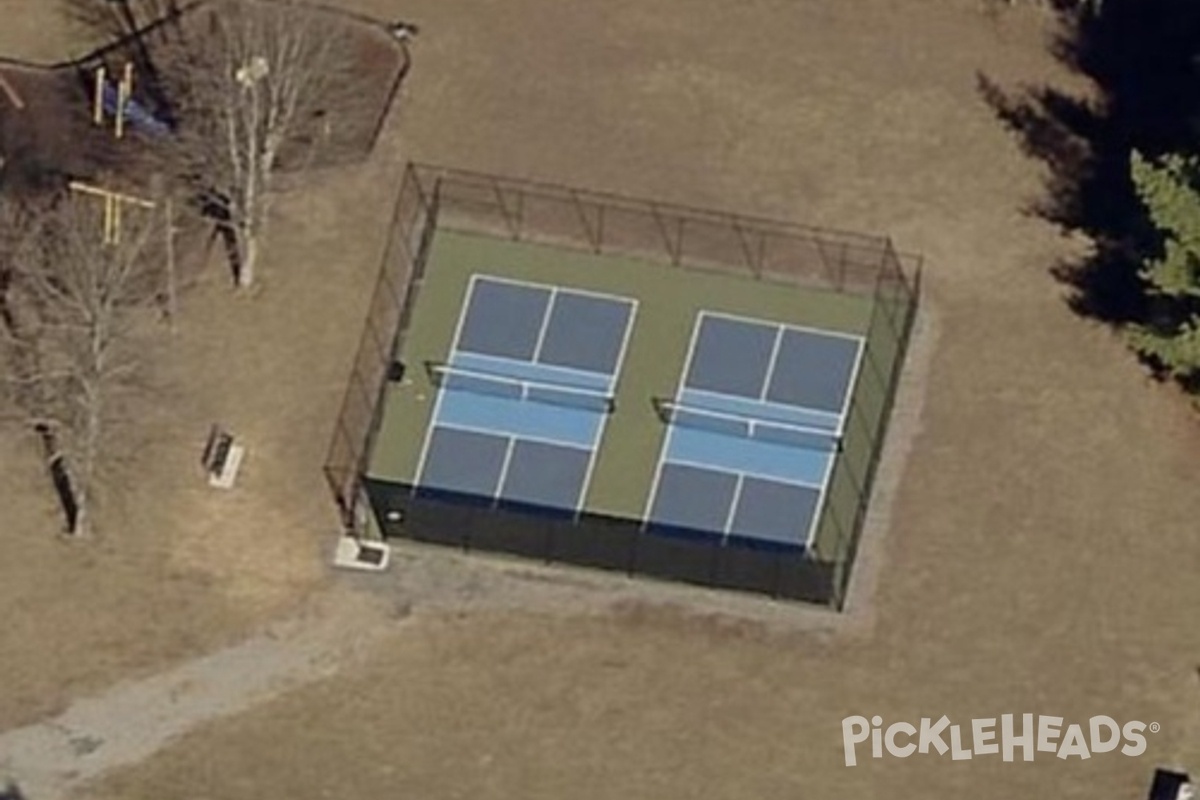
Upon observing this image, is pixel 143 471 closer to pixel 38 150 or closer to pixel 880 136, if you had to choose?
pixel 38 150

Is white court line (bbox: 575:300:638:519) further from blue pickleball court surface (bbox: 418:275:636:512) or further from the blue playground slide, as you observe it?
the blue playground slide

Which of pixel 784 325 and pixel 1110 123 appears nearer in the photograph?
pixel 784 325

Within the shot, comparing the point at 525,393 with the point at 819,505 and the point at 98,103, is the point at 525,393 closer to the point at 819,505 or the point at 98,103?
the point at 819,505

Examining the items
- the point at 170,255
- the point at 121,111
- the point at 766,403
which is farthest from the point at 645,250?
the point at 121,111

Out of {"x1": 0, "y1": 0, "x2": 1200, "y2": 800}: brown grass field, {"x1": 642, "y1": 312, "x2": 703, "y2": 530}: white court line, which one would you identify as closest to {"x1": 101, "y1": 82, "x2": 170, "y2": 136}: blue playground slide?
{"x1": 0, "y1": 0, "x2": 1200, "y2": 800}: brown grass field

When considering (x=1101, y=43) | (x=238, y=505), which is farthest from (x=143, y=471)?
(x=1101, y=43)
